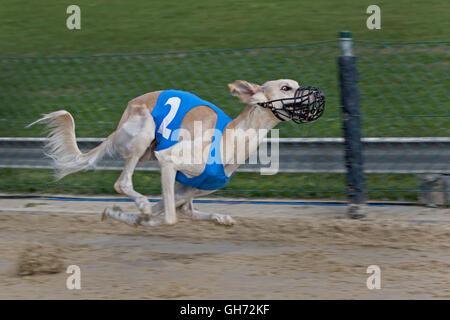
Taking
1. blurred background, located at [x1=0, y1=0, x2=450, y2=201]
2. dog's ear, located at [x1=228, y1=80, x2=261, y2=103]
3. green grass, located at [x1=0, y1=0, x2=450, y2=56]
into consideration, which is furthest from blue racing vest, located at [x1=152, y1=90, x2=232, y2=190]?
green grass, located at [x1=0, y1=0, x2=450, y2=56]

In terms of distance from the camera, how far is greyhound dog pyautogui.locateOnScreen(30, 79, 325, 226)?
4305mm

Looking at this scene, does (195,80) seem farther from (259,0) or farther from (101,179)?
(259,0)

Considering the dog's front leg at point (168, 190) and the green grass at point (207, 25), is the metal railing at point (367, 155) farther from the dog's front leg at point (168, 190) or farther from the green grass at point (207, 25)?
the green grass at point (207, 25)

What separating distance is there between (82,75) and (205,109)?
386 centimetres

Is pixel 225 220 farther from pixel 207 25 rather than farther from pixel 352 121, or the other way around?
pixel 207 25

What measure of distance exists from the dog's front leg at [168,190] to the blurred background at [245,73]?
1.71 metres

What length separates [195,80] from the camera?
742 centimetres

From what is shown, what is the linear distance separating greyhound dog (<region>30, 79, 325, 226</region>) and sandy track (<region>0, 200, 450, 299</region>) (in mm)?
345

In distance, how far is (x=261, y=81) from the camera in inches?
281

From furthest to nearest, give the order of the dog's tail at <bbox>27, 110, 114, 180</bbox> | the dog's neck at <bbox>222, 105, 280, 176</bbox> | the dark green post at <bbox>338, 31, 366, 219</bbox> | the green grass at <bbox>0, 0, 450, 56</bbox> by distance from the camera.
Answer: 1. the green grass at <bbox>0, 0, 450, 56</bbox>
2. the dark green post at <bbox>338, 31, 366, 219</bbox>
3. the dog's tail at <bbox>27, 110, 114, 180</bbox>
4. the dog's neck at <bbox>222, 105, 280, 176</bbox>

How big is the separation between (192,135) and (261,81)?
113 inches

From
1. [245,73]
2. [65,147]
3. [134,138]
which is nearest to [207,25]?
[245,73]

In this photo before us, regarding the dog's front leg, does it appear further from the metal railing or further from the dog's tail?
the metal railing

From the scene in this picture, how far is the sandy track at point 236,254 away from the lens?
399 cm
